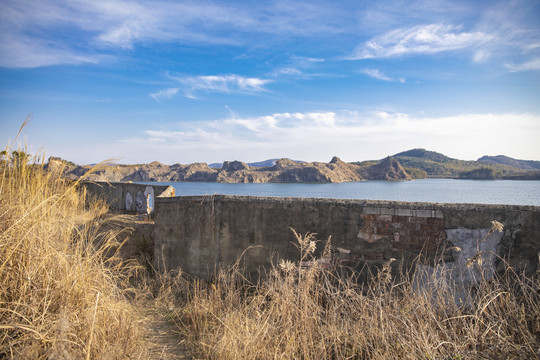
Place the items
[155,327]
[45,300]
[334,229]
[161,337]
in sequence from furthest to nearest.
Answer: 1. [334,229]
2. [155,327]
3. [161,337]
4. [45,300]

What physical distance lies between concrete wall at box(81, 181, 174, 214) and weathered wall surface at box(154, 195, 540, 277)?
4.83 metres

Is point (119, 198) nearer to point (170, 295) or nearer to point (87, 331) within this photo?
point (170, 295)

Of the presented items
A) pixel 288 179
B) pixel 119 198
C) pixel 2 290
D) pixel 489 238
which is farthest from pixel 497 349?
pixel 288 179

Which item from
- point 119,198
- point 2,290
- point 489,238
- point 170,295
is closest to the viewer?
point 2,290

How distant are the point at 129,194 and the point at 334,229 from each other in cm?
983

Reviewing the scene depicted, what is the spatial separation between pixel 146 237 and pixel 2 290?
5194mm

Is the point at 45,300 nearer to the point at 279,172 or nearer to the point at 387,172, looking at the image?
the point at 279,172

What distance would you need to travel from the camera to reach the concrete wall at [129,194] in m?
11.1

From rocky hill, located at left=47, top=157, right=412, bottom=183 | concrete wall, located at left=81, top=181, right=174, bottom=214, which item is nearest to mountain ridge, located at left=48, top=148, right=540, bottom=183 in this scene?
rocky hill, located at left=47, top=157, right=412, bottom=183

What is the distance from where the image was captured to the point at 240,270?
5.39m

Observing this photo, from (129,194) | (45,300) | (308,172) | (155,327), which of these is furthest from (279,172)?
(45,300)

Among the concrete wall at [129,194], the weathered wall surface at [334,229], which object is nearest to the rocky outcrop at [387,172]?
the concrete wall at [129,194]

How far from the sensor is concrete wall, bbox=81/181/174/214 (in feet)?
36.4

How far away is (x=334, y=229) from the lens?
4.91 meters
